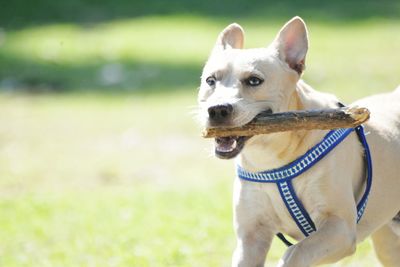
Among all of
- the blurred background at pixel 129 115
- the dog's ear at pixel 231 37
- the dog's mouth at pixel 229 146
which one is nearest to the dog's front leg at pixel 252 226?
the dog's mouth at pixel 229 146

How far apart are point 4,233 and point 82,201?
182cm

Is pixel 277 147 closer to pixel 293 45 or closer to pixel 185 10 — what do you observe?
pixel 293 45

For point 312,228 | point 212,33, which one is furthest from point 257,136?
point 212,33

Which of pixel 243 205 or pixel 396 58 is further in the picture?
pixel 396 58

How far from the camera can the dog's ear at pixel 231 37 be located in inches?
279

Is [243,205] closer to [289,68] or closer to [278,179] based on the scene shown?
[278,179]

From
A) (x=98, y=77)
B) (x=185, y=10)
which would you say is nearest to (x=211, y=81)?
(x=98, y=77)

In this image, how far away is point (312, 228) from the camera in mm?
6445

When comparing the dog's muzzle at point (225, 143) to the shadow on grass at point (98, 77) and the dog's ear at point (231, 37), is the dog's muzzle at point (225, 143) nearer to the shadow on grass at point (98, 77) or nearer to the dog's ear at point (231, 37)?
the dog's ear at point (231, 37)

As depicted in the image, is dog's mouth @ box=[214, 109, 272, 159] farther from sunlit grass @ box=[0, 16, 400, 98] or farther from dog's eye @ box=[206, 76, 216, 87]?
sunlit grass @ box=[0, 16, 400, 98]

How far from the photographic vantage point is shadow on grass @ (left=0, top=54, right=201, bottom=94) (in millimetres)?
22109

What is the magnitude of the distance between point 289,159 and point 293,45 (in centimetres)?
84

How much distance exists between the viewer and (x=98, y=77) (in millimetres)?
23109

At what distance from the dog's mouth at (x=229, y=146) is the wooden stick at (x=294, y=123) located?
0.19 feet
